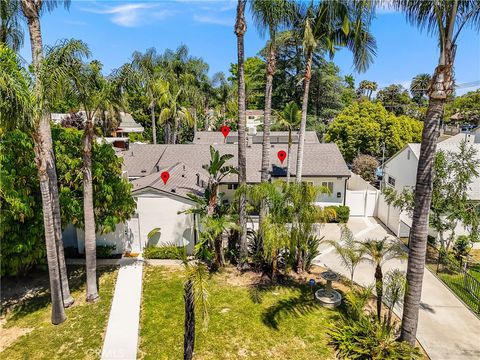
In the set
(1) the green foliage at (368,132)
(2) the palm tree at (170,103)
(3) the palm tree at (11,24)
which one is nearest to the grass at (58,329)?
(3) the palm tree at (11,24)

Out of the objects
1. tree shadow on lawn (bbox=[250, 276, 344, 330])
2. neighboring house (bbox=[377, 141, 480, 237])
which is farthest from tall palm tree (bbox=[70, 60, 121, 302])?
neighboring house (bbox=[377, 141, 480, 237])

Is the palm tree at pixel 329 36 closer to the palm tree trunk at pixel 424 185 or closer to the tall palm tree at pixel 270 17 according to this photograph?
the tall palm tree at pixel 270 17

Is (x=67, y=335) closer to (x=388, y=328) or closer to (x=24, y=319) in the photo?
(x=24, y=319)

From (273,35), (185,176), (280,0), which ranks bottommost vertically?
(185,176)

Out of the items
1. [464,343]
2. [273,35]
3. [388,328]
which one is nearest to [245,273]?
[388,328]

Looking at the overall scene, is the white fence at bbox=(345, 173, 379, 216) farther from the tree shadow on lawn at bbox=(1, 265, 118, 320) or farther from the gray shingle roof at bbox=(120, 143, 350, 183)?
the tree shadow on lawn at bbox=(1, 265, 118, 320)
